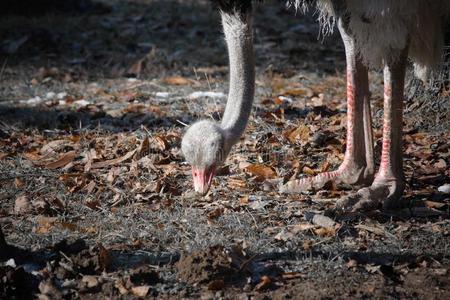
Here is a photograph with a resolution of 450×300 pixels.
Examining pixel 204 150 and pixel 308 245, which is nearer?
pixel 308 245

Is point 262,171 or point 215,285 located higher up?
point 262,171

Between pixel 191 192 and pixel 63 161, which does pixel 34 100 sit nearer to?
pixel 63 161

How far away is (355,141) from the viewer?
4773 mm

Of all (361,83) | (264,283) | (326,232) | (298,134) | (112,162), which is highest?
(361,83)

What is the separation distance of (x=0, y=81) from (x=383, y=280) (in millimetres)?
5704

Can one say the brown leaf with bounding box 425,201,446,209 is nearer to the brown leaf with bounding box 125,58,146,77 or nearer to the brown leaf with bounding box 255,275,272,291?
the brown leaf with bounding box 255,275,272,291

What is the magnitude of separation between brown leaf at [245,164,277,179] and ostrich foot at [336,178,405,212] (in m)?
0.70

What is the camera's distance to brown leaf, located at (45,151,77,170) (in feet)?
17.2

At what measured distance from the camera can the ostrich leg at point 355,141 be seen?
186 inches

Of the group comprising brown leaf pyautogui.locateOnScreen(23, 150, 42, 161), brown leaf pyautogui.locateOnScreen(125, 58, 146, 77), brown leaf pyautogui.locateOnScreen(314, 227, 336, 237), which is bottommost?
brown leaf pyautogui.locateOnScreen(314, 227, 336, 237)

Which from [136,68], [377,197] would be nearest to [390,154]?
[377,197]

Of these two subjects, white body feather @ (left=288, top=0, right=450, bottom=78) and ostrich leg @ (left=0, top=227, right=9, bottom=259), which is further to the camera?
white body feather @ (left=288, top=0, right=450, bottom=78)

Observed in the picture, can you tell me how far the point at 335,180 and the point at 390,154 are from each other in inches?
17.9

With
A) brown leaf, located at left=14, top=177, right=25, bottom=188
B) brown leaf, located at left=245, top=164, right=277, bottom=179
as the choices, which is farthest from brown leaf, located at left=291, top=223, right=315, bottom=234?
brown leaf, located at left=14, top=177, right=25, bottom=188
